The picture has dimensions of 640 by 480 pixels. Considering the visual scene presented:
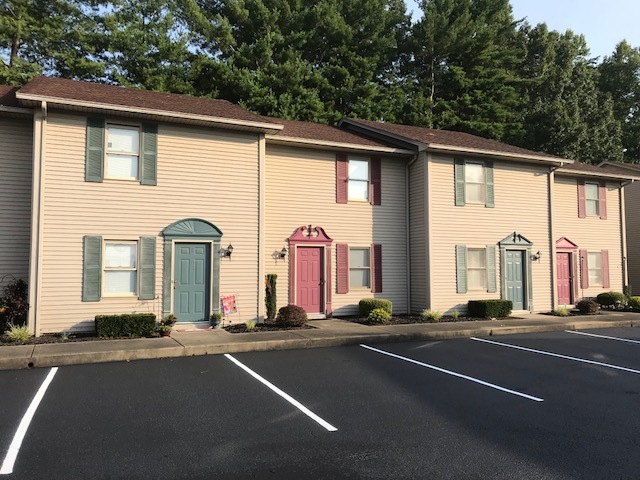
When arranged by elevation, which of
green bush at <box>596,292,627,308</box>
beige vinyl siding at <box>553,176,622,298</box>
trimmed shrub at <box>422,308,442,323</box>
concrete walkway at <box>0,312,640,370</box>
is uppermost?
beige vinyl siding at <box>553,176,622,298</box>

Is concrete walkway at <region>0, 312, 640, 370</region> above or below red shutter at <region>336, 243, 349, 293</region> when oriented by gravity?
below

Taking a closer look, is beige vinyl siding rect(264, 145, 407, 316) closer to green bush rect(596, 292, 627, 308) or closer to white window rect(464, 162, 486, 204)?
white window rect(464, 162, 486, 204)

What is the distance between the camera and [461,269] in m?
15.3

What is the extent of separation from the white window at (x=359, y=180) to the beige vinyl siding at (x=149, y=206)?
3.43 metres

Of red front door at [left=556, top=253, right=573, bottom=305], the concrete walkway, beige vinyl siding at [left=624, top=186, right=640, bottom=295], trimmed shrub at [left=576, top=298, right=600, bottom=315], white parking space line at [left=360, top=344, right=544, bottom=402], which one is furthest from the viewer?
beige vinyl siding at [left=624, top=186, right=640, bottom=295]

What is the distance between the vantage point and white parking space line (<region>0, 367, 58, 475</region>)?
13.8 feet

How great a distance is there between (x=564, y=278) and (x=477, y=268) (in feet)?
15.6

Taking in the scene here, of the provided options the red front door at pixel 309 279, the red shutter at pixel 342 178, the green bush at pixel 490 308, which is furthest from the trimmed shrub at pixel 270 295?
the green bush at pixel 490 308

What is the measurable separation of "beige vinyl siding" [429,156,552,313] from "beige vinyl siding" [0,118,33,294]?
1094 cm

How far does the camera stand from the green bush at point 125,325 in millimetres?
10539

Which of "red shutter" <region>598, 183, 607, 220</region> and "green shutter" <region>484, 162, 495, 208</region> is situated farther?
"red shutter" <region>598, 183, 607, 220</region>

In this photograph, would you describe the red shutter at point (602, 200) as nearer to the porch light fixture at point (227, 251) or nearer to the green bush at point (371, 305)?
the green bush at point (371, 305)

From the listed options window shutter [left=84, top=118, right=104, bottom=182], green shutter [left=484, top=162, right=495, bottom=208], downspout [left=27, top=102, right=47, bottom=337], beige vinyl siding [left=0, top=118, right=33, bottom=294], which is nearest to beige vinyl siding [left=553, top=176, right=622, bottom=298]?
green shutter [left=484, top=162, right=495, bottom=208]

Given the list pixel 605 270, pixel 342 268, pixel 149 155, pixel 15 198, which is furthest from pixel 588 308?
pixel 15 198
